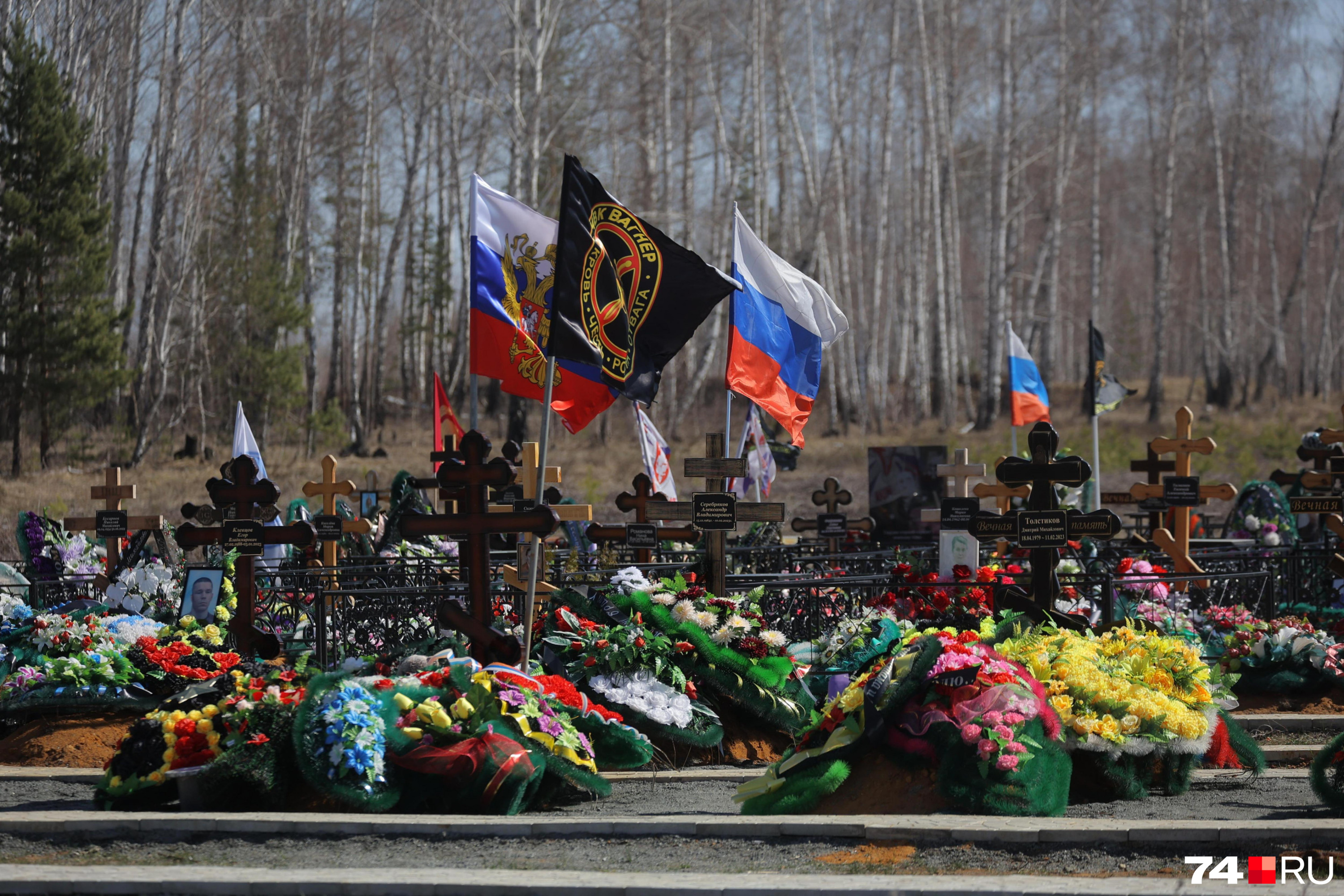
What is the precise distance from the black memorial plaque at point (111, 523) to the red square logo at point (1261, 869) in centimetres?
1185

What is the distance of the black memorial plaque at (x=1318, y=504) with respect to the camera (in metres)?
13.3

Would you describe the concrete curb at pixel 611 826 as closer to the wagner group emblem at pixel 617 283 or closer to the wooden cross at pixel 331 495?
the wagner group emblem at pixel 617 283

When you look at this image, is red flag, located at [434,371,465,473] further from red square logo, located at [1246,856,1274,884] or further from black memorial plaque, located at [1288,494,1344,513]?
red square logo, located at [1246,856,1274,884]

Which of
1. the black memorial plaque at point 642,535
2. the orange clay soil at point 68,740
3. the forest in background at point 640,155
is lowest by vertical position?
the orange clay soil at point 68,740

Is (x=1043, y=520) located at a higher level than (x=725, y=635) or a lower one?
higher

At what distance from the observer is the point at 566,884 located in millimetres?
5027

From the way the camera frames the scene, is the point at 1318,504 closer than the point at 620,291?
No

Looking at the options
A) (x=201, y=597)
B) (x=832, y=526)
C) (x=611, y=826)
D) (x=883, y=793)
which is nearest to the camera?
(x=611, y=826)

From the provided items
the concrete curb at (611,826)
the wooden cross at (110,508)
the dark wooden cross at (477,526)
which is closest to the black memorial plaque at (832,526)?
the wooden cross at (110,508)

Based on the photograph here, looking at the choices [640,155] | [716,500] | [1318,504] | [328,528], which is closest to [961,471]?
[1318,504]

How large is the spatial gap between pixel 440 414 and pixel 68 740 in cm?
765

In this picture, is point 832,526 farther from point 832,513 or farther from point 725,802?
point 725,802

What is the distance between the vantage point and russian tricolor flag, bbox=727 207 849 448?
1136 cm

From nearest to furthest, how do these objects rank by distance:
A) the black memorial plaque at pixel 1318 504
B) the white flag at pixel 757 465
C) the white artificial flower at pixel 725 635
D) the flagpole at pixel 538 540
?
the flagpole at pixel 538 540 < the white artificial flower at pixel 725 635 < the black memorial plaque at pixel 1318 504 < the white flag at pixel 757 465
